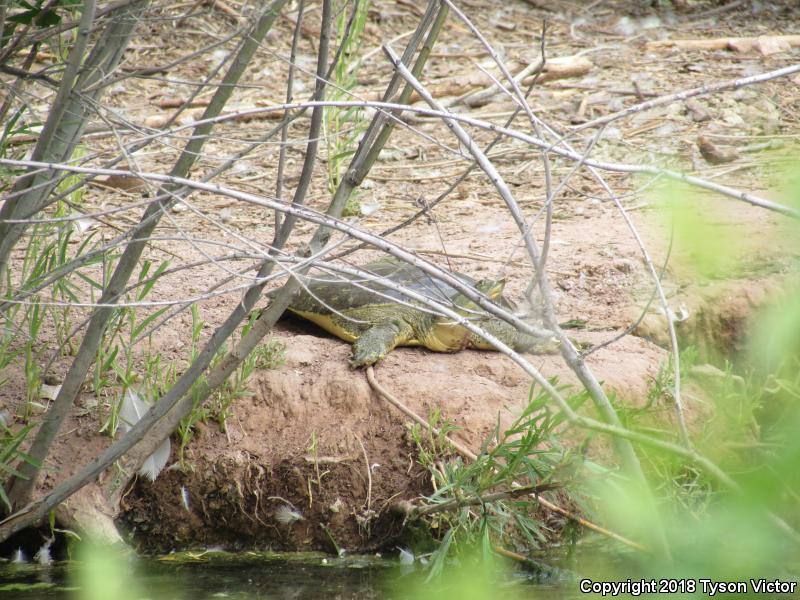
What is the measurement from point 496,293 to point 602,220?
1821 millimetres

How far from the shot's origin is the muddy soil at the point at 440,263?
3.27 meters

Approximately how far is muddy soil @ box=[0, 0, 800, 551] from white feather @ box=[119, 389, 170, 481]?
5 centimetres

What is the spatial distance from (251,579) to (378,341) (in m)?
1.07

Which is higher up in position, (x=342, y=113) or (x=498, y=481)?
(x=342, y=113)

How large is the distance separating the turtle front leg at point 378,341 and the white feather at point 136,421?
815 millimetres

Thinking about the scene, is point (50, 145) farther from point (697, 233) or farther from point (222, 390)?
point (697, 233)

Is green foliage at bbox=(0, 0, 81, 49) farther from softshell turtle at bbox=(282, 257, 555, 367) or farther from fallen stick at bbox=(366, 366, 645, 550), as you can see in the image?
fallen stick at bbox=(366, 366, 645, 550)

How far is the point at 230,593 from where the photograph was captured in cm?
291

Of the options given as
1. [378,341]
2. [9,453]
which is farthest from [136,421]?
[378,341]

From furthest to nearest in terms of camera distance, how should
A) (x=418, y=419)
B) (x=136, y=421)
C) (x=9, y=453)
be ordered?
(x=418, y=419), (x=136, y=421), (x=9, y=453)

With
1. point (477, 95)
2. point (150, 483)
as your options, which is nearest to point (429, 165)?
point (477, 95)

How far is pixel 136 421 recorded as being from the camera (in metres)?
3.19

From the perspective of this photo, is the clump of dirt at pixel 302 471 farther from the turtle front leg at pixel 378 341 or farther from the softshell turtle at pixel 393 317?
the softshell turtle at pixel 393 317

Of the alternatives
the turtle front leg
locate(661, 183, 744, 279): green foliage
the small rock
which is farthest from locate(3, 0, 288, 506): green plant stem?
the small rock
